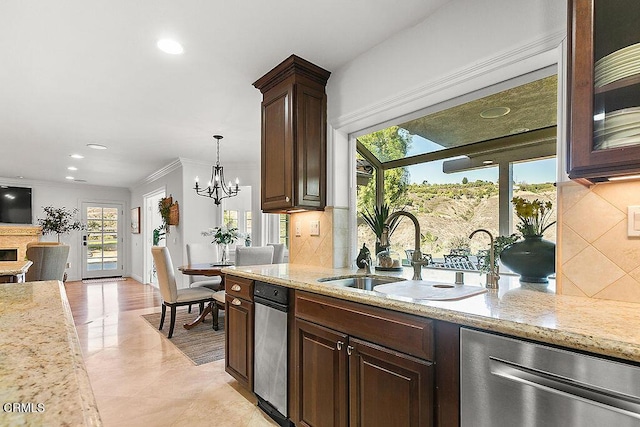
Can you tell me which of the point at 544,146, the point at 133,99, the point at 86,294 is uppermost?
the point at 133,99

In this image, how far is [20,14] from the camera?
1.87m

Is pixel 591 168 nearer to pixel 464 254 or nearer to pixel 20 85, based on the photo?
pixel 464 254

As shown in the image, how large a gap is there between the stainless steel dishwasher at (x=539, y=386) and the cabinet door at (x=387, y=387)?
15 centimetres

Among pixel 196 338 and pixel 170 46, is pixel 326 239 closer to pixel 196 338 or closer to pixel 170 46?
pixel 170 46

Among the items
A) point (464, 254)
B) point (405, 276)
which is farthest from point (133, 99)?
point (464, 254)

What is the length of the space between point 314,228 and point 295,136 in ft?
2.43

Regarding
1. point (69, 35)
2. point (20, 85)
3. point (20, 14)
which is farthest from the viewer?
point (20, 85)

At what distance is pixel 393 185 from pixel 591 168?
5.51ft

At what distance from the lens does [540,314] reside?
3.70ft

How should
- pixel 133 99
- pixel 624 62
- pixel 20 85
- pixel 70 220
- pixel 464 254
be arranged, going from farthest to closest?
pixel 70 220
pixel 133 99
pixel 20 85
pixel 464 254
pixel 624 62

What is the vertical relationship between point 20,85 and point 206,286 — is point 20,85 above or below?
above

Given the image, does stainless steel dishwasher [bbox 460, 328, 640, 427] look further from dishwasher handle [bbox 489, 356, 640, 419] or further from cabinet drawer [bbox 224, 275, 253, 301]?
cabinet drawer [bbox 224, 275, 253, 301]

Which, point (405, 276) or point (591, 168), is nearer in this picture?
point (591, 168)

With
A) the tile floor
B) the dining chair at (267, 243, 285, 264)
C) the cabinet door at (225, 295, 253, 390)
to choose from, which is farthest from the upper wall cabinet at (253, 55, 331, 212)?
the dining chair at (267, 243, 285, 264)
